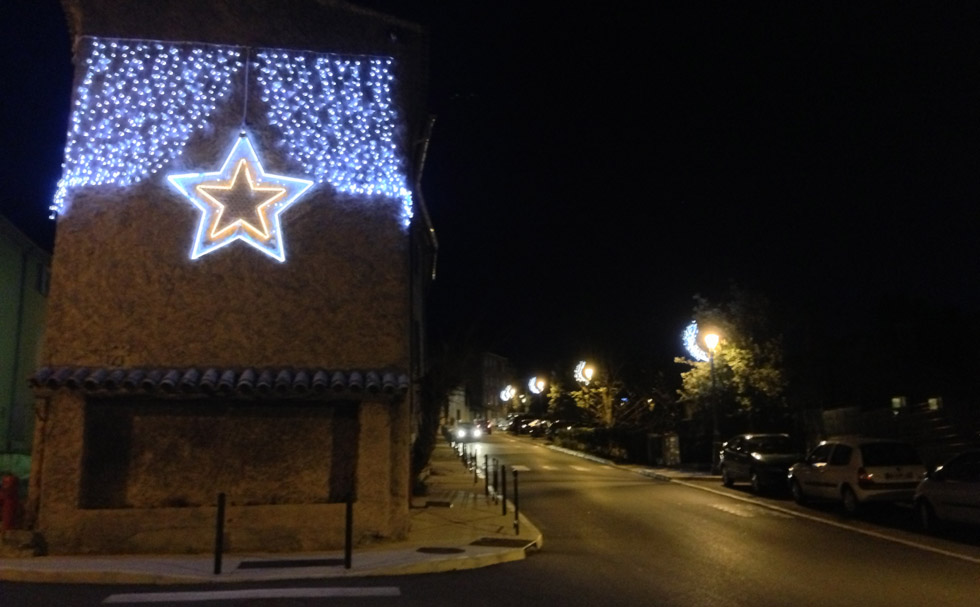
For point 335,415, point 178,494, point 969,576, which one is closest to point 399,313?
point 335,415

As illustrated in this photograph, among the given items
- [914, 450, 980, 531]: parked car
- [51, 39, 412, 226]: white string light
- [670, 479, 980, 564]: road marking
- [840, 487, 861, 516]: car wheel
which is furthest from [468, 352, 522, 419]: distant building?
[51, 39, 412, 226]: white string light

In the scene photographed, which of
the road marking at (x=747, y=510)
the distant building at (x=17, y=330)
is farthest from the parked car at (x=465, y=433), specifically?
the road marking at (x=747, y=510)

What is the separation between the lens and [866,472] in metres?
17.6

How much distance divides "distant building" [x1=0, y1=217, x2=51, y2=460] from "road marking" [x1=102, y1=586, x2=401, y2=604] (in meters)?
18.3

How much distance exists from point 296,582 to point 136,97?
863cm

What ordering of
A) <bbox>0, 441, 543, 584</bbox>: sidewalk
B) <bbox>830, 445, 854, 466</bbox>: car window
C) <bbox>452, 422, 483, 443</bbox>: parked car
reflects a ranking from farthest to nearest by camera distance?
1. <bbox>452, 422, 483, 443</bbox>: parked car
2. <bbox>830, 445, 854, 466</bbox>: car window
3. <bbox>0, 441, 543, 584</bbox>: sidewalk

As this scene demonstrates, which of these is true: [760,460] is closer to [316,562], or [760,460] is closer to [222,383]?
[316,562]

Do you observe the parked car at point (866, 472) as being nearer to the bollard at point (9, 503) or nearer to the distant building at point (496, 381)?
the bollard at point (9, 503)

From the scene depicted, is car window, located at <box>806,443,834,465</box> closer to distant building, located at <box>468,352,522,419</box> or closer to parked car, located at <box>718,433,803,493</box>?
parked car, located at <box>718,433,803,493</box>

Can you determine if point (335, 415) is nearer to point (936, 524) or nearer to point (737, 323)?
point (936, 524)

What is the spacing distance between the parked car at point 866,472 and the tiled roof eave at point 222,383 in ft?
32.1

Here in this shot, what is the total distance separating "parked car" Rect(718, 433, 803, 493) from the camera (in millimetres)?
22766

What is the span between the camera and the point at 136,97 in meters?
14.7

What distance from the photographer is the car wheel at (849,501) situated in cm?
1774
